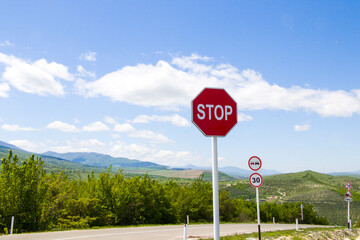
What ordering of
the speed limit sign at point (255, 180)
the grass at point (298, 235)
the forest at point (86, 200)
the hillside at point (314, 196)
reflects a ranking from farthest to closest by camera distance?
the hillside at point (314, 196) < the forest at point (86, 200) < the grass at point (298, 235) < the speed limit sign at point (255, 180)

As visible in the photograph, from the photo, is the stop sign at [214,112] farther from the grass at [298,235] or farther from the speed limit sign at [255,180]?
the grass at [298,235]

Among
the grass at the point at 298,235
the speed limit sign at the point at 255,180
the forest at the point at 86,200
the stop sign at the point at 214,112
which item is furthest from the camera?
the forest at the point at 86,200

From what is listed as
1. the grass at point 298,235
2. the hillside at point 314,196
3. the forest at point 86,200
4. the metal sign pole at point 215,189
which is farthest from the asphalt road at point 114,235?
the hillside at point 314,196

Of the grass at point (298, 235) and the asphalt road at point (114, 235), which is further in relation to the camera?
the grass at point (298, 235)

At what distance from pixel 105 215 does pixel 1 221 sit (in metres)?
8.12

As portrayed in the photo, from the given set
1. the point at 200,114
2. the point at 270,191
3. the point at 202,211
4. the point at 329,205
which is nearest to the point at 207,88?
the point at 200,114

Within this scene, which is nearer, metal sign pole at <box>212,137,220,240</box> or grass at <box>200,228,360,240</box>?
metal sign pole at <box>212,137,220,240</box>

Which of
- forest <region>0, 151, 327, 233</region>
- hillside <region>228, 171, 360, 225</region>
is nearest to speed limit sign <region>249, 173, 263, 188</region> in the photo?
forest <region>0, 151, 327, 233</region>

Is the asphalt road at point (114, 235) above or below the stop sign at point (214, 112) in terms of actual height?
below

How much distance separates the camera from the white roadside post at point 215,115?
5980mm

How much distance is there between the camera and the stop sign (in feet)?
19.6

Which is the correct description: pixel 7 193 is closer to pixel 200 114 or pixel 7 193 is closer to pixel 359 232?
pixel 200 114

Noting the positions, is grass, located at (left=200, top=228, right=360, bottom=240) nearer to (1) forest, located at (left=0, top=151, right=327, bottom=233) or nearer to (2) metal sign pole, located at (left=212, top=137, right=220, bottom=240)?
(2) metal sign pole, located at (left=212, top=137, right=220, bottom=240)

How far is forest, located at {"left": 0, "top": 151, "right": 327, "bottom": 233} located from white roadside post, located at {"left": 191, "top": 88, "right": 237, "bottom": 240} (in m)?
16.4
